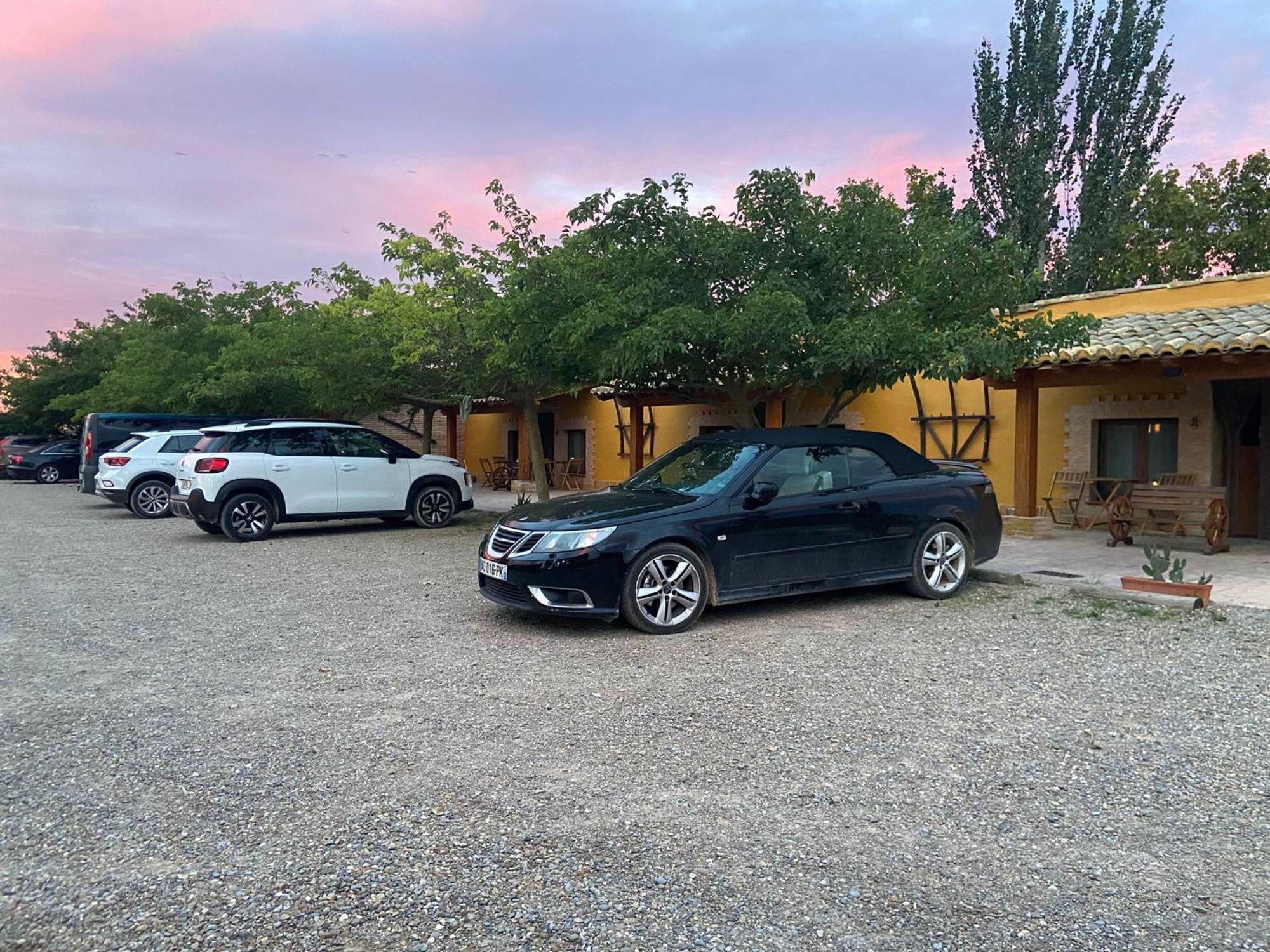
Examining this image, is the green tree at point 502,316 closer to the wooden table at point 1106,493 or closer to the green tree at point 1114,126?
the wooden table at point 1106,493

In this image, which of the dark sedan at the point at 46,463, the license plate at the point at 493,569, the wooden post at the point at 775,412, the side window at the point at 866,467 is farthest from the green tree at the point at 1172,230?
the dark sedan at the point at 46,463

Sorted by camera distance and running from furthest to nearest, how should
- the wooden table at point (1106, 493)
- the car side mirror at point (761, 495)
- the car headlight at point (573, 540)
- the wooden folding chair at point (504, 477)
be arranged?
the wooden folding chair at point (504, 477) → the wooden table at point (1106, 493) → the car side mirror at point (761, 495) → the car headlight at point (573, 540)

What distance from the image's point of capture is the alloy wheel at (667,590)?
6.57 metres

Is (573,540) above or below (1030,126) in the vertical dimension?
below

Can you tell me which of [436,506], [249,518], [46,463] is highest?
[46,463]

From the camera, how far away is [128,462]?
16.0 meters

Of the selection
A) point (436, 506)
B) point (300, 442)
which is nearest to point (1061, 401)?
point (436, 506)

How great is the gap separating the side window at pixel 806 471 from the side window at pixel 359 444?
24.9 feet

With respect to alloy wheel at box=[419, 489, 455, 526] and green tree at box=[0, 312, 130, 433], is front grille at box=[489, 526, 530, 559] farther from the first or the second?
green tree at box=[0, 312, 130, 433]

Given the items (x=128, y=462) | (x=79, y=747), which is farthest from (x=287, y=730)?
(x=128, y=462)

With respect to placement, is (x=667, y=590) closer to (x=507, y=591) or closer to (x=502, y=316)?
(x=507, y=591)

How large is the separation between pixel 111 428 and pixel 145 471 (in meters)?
3.52

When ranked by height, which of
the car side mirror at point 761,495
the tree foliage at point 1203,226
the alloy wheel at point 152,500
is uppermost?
the tree foliage at point 1203,226

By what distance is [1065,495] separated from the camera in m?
13.8
